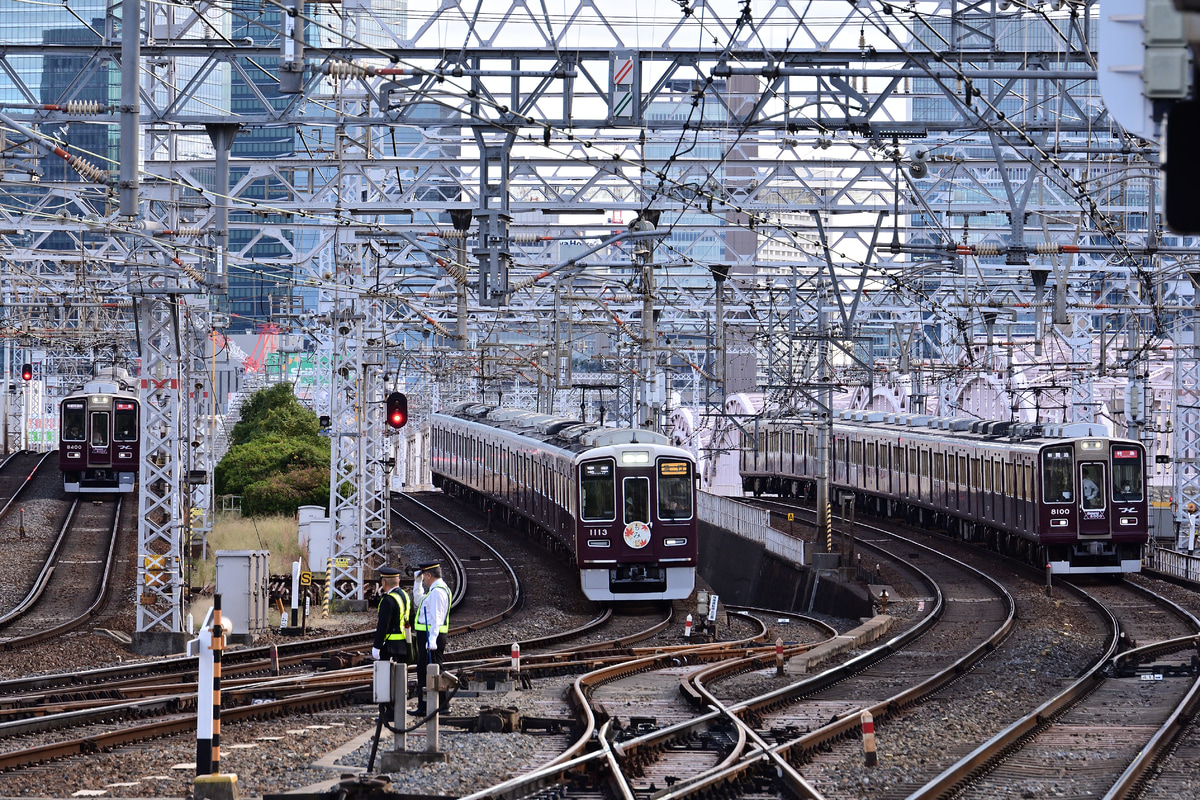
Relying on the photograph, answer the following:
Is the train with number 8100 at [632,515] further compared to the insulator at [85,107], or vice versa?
the train with number 8100 at [632,515]

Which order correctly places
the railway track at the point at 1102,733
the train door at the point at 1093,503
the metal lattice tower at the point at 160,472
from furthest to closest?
the train door at the point at 1093,503 < the metal lattice tower at the point at 160,472 < the railway track at the point at 1102,733

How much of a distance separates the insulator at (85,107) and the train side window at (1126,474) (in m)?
18.0

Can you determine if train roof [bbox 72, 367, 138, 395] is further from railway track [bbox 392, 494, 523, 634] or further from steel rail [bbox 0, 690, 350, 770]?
Answer: steel rail [bbox 0, 690, 350, 770]

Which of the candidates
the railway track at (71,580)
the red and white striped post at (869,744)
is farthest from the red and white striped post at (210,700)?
the railway track at (71,580)

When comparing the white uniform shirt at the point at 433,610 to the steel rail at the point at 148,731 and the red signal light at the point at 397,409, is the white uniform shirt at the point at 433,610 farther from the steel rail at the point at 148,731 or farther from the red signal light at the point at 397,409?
the red signal light at the point at 397,409

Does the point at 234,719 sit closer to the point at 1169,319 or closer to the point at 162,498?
the point at 162,498

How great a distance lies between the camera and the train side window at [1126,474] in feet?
83.8

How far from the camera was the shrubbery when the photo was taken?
1473 inches

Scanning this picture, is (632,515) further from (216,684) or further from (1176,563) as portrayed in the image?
(216,684)

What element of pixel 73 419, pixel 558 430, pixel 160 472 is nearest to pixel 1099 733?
pixel 160 472

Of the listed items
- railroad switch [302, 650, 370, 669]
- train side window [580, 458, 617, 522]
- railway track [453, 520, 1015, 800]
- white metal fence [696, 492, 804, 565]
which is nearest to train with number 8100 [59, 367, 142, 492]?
white metal fence [696, 492, 804, 565]

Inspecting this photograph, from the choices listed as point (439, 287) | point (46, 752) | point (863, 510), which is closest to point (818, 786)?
point (46, 752)

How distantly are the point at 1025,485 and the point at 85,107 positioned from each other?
1809 centimetres

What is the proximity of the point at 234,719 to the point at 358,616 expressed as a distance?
33.9 ft
